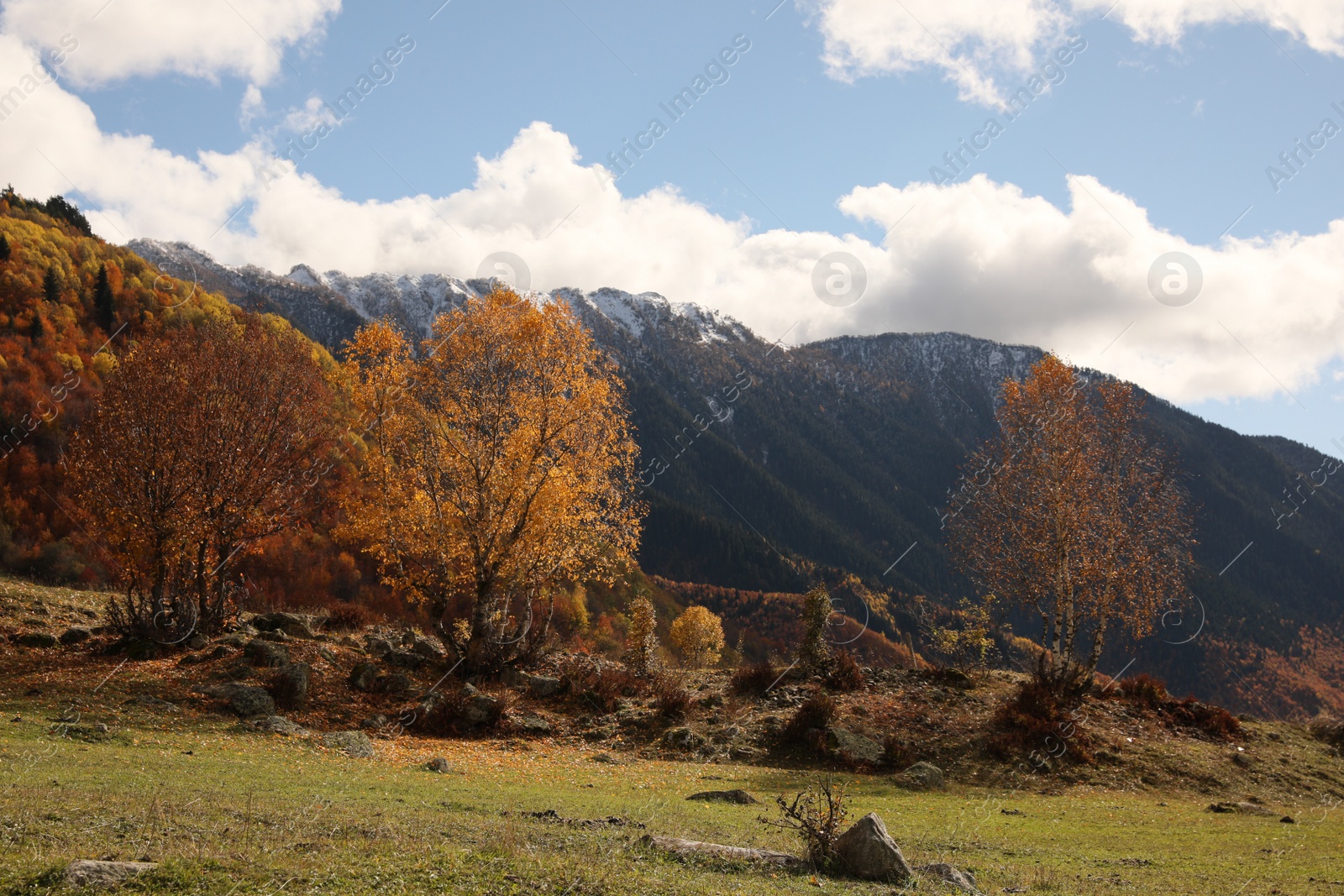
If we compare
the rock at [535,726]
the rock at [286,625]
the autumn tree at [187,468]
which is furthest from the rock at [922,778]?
the autumn tree at [187,468]

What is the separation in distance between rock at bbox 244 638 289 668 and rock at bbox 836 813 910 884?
20368 mm

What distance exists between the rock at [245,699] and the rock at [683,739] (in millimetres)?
11728

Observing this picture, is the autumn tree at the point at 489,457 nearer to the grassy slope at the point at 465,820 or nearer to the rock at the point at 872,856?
the grassy slope at the point at 465,820

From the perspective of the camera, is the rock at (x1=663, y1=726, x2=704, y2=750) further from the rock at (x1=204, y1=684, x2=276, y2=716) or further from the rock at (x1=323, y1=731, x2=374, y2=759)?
the rock at (x1=204, y1=684, x2=276, y2=716)

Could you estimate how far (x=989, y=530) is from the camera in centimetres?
2931

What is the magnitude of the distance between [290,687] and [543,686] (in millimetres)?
8495

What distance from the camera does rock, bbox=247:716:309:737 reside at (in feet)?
64.8

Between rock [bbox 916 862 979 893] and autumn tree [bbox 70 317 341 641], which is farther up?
autumn tree [bbox 70 317 341 641]

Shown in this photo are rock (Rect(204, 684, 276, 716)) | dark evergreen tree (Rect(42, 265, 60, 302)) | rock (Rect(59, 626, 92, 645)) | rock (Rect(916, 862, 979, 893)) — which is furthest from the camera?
dark evergreen tree (Rect(42, 265, 60, 302))

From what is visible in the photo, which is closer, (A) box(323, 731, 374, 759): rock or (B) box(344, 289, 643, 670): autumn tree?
(A) box(323, 731, 374, 759): rock

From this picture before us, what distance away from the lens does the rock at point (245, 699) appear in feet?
68.1

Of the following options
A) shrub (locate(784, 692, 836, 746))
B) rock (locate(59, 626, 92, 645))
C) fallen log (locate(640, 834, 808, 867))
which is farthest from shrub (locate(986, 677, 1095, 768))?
rock (locate(59, 626, 92, 645))

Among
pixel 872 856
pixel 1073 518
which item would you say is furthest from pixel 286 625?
pixel 1073 518

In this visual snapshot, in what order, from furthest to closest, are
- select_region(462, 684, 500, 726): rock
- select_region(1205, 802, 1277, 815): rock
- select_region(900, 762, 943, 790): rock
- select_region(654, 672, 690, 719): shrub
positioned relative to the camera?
select_region(654, 672, 690, 719): shrub, select_region(462, 684, 500, 726): rock, select_region(900, 762, 943, 790): rock, select_region(1205, 802, 1277, 815): rock
